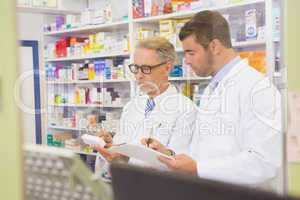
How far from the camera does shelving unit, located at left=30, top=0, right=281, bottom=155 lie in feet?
7.91

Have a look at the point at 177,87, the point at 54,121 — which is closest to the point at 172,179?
the point at 177,87

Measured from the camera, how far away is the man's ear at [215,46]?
7.14 ft

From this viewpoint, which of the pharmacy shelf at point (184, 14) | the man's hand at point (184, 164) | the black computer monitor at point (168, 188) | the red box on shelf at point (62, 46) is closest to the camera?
the black computer monitor at point (168, 188)

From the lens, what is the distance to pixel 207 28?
225 cm

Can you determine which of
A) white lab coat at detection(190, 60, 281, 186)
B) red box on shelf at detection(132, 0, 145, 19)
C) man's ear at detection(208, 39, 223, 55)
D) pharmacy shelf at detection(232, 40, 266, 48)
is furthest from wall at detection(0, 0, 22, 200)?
red box on shelf at detection(132, 0, 145, 19)

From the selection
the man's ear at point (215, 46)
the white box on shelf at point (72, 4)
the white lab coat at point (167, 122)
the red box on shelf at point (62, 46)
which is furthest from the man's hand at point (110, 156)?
the white box on shelf at point (72, 4)

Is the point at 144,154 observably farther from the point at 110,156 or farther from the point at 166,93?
the point at 166,93

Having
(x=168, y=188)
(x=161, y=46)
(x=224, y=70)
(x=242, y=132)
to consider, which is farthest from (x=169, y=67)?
(x=168, y=188)

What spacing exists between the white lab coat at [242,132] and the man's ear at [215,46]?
145mm

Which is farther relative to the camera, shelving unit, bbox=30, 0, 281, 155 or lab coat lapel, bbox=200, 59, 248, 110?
shelving unit, bbox=30, 0, 281, 155

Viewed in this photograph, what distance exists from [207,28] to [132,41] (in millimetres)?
650

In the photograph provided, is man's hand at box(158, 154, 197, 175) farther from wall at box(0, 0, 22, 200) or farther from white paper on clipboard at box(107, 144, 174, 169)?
wall at box(0, 0, 22, 200)

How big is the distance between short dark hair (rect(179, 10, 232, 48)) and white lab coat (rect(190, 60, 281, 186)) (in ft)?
0.67

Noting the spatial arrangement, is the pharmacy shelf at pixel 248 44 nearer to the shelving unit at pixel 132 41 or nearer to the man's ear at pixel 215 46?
the shelving unit at pixel 132 41
